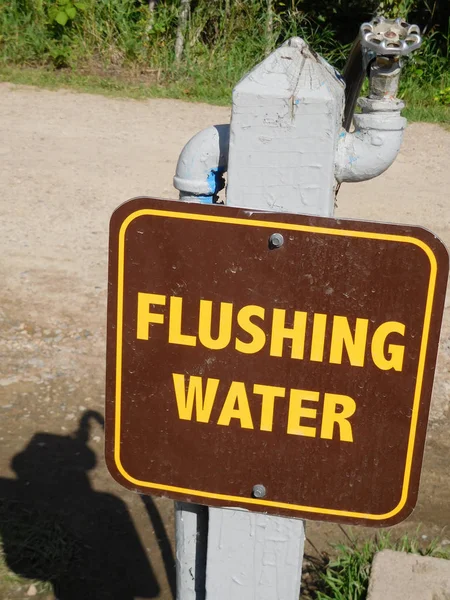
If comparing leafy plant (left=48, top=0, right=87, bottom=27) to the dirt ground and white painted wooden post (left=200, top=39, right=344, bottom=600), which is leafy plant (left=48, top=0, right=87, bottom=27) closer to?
the dirt ground

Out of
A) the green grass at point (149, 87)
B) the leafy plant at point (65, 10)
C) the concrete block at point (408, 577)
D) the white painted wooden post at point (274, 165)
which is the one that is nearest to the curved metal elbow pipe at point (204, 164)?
the white painted wooden post at point (274, 165)

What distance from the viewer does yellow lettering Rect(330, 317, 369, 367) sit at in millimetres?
1322

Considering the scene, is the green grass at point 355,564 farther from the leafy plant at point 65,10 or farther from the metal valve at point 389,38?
the leafy plant at point 65,10

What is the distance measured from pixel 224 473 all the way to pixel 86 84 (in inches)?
296

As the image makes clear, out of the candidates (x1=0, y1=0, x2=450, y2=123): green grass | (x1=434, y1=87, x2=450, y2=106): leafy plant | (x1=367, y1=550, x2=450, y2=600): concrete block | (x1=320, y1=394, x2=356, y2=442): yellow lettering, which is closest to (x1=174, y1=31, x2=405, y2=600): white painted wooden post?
(x1=320, y1=394, x2=356, y2=442): yellow lettering

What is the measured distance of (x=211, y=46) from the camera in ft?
29.6

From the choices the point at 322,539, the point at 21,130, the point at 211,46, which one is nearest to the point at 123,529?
the point at 322,539

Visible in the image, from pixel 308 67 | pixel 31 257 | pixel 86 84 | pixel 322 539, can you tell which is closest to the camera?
pixel 308 67

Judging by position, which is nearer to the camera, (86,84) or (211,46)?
(86,84)

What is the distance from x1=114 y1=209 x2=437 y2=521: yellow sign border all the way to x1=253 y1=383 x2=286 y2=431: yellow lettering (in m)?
0.13

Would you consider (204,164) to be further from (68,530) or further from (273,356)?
(68,530)

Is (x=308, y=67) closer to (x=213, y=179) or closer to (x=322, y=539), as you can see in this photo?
(x=213, y=179)

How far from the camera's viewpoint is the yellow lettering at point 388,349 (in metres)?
1.31

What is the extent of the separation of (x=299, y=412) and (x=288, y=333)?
0.13 m
